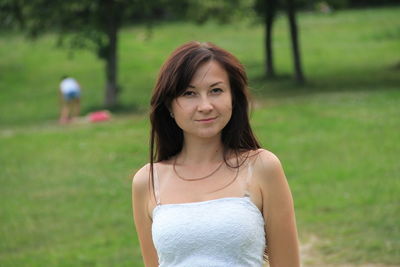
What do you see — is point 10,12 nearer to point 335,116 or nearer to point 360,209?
point 335,116

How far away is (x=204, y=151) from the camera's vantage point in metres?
3.18

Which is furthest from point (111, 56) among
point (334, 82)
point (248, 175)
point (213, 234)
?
point (213, 234)

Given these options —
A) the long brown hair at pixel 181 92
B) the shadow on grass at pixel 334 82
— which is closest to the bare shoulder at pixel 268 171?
the long brown hair at pixel 181 92

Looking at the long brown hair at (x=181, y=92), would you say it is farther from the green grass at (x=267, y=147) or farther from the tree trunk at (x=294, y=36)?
the tree trunk at (x=294, y=36)

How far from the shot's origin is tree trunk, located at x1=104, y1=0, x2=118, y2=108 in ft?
84.8

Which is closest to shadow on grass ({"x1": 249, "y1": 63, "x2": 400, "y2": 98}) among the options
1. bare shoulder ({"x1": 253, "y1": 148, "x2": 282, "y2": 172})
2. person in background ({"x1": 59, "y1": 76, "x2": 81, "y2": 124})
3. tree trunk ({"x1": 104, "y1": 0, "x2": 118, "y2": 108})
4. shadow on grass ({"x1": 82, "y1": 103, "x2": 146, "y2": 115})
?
shadow on grass ({"x1": 82, "y1": 103, "x2": 146, "y2": 115})

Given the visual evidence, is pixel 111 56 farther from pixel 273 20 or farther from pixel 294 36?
pixel 273 20

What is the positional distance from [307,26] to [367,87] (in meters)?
22.5

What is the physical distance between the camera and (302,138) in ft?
52.4

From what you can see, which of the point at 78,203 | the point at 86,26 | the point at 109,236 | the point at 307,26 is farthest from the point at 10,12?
the point at 307,26

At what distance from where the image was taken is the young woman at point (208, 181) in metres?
2.90

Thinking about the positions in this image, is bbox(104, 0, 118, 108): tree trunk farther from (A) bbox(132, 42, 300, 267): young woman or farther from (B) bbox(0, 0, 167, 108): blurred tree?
(A) bbox(132, 42, 300, 267): young woman

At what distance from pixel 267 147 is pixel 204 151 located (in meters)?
12.4

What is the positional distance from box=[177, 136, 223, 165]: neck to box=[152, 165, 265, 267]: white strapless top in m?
0.23
